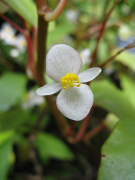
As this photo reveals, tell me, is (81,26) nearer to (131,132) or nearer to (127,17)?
(127,17)

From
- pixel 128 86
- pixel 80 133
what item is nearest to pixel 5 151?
pixel 80 133

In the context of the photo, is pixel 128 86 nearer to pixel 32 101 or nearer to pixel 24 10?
pixel 32 101

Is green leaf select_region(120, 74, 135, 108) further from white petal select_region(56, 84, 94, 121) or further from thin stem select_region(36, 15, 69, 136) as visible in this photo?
white petal select_region(56, 84, 94, 121)

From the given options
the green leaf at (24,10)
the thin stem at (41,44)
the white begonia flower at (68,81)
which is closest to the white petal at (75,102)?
the white begonia flower at (68,81)

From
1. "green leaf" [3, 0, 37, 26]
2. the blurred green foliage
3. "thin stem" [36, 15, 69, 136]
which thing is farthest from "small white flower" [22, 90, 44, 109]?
"green leaf" [3, 0, 37, 26]

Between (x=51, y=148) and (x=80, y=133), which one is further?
(x=51, y=148)

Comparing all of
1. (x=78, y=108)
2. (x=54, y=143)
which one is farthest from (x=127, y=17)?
(x=78, y=108)
